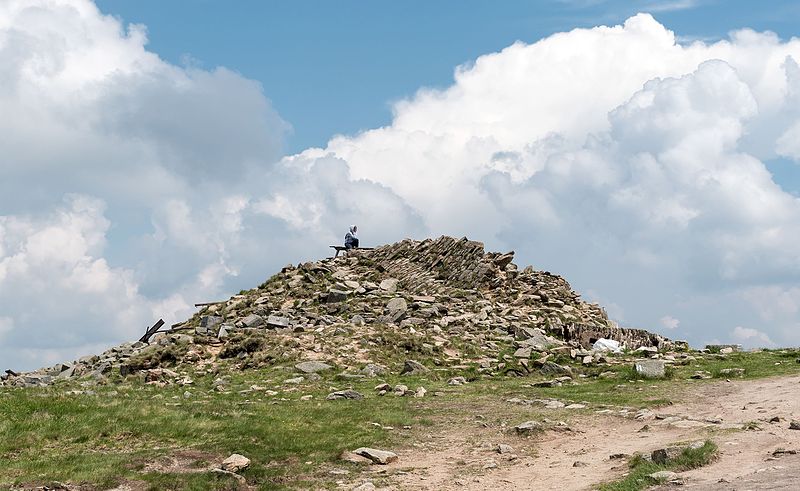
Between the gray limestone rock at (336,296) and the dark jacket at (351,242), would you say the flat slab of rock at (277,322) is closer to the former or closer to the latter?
the gray limestone rock at (336,296)

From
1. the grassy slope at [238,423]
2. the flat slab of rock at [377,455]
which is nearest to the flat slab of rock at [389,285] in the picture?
the grassy slope at [238,423]

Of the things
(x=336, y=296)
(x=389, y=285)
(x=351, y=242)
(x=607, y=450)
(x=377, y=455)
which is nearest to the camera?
(x=607, y=450)

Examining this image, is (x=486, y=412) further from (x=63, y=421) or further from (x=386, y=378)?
(x=63, y=421)

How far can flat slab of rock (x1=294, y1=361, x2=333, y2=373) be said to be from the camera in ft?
108

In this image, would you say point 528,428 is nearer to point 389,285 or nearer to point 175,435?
point 175,435

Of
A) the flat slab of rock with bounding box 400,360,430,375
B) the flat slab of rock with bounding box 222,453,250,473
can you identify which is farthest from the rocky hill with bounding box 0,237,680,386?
the flat slab of rock with bounding box 222,453,250,473

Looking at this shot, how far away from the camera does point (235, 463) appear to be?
17859 mm

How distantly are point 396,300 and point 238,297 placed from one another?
1199cm

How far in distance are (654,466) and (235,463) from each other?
894 centimetres

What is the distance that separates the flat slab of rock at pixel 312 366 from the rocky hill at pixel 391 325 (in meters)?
0.07

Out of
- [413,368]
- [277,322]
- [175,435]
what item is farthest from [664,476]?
[277,322]

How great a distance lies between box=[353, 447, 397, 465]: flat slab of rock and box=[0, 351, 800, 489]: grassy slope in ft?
2.11

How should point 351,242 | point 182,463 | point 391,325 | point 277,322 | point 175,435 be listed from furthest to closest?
point 351,242 < point 277,322 < point 391,325 < point 175,435 < point 182,463

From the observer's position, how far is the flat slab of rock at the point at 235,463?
17656 mm
